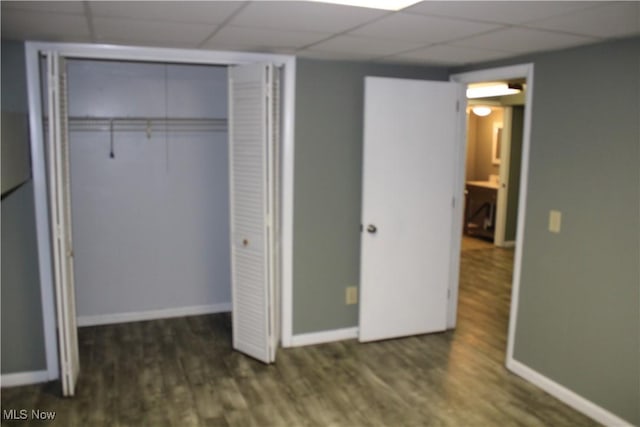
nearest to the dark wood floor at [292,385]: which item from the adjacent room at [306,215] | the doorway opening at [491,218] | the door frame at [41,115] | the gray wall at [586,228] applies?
the adjacent room at [306,215]

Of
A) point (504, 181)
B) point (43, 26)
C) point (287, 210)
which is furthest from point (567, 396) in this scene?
point (504, 181)

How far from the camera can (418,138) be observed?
12.8 feet

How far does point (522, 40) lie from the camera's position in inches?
110

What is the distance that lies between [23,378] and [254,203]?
1831mm

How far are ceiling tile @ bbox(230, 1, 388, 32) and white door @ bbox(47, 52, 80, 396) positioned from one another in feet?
3.72

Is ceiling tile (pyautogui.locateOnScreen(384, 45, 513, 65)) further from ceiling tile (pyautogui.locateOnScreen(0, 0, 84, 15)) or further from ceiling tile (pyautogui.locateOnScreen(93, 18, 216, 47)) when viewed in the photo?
ceiling tile (pyautogui.locateOnScreen(0, 0, 84, 15))

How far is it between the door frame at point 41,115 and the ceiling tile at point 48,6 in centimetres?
84

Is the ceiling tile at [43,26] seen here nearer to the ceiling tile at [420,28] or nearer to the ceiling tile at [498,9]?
the ceiling tile at [420,28]

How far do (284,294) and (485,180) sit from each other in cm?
617

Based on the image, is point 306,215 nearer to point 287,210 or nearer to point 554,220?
point 287,210

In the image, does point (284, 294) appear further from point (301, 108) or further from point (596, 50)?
point (596, 50)

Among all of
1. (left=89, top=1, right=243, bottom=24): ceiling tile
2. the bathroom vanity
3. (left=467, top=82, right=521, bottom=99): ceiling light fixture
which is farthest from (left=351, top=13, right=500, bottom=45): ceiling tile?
the bathroom vanity

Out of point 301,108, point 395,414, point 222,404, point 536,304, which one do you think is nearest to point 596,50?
point 536,304

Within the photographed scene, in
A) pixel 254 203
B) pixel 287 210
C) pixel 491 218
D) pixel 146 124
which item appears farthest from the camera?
pixel 491 218
